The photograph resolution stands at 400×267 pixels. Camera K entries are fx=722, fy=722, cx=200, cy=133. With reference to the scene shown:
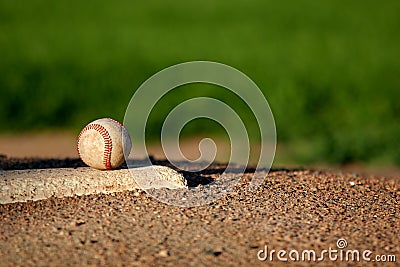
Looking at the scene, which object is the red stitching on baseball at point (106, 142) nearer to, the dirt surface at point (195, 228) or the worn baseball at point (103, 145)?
the worn baseball at point (103, 145)

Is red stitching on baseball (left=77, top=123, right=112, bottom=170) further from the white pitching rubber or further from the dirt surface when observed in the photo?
the dirt surface

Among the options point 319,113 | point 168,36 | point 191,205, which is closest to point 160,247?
point 191,205

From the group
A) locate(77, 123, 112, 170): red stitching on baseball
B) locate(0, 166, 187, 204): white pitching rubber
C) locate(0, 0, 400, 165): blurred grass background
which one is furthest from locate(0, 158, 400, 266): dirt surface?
locate(0, 0, 400, 165): blurred grass background

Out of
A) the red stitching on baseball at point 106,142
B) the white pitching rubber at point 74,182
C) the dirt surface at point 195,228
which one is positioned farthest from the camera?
the red stitching on baseball at point 106,142

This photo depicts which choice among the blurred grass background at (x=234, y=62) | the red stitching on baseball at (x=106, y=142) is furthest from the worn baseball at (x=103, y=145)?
the blurred grass background at (x=234, y=62)

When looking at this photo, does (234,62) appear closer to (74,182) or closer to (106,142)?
(106,142)

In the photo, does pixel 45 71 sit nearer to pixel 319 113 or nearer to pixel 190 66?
pixel 190 66
